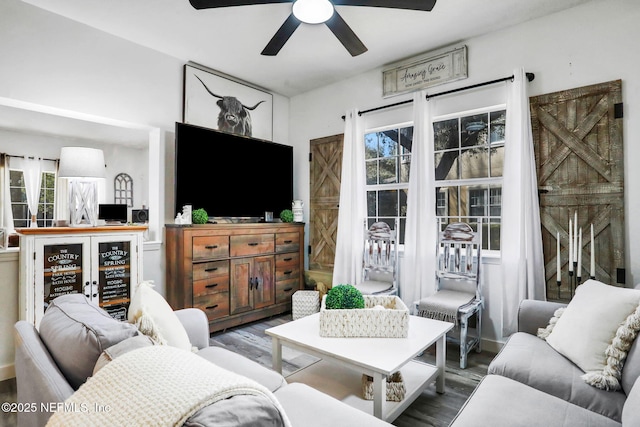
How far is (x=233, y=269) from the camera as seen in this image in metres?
3.53

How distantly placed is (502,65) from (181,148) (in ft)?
10.2

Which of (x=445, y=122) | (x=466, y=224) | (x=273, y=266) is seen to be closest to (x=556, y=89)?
(x=445, y=122)

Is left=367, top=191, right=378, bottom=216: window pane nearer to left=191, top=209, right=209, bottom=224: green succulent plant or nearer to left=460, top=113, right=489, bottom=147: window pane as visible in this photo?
left=460, top=113, right=489, bottom=147: window pane

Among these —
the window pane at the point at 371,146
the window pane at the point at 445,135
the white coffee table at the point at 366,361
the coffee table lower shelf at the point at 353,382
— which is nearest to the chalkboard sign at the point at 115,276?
the white coffee table at the point at 366,361

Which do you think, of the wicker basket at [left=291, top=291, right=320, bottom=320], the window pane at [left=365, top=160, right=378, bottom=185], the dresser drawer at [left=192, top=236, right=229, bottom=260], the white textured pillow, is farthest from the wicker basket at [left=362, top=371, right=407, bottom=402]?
the window pane at [left=365, top=160, right=378, bottom=185]

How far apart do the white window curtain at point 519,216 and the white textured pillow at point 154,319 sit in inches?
100

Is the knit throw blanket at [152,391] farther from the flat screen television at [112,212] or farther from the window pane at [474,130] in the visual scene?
→ the window pane at [474,130]

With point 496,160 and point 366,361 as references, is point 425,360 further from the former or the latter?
point 496,160

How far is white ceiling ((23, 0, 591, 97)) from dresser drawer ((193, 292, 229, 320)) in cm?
249

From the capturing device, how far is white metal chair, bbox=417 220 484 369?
2617 mm

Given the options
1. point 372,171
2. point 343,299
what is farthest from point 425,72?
point 343,299

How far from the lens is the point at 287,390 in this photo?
1.33m

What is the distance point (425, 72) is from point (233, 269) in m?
2.85

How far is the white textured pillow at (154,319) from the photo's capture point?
1322 millimetres
